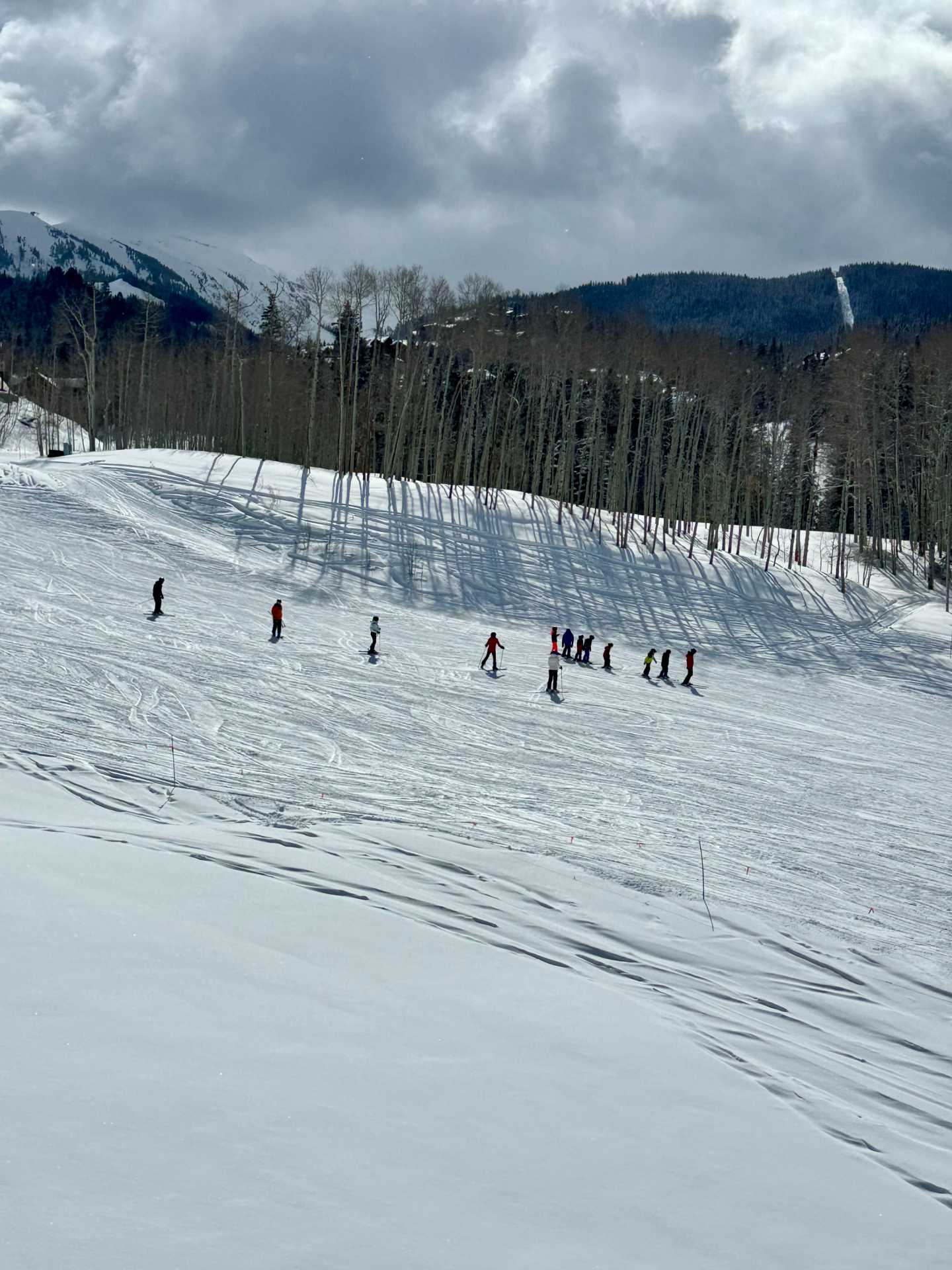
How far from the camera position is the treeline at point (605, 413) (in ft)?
162

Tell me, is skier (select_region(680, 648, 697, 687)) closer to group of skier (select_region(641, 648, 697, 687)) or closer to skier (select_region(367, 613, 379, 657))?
group of skier (select_region(641, 648, 697, 687))

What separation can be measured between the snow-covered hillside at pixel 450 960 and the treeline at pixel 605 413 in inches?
1039

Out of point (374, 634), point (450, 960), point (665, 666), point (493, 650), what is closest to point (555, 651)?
point (493, 650)

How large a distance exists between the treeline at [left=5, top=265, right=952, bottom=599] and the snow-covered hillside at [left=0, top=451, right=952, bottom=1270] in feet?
86.6

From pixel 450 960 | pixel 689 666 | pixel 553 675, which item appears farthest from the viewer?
pixel 689 666

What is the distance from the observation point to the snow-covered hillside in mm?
4840

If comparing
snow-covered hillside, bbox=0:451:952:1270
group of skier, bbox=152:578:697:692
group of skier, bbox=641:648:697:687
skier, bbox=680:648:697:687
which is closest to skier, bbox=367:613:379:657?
group of skier, bbox=152:578:697:692

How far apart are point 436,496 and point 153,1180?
1751 inches

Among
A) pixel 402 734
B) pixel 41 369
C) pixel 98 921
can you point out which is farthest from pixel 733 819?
pixel 41 369

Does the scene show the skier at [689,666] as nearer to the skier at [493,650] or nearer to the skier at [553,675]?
the skier at [553,675]

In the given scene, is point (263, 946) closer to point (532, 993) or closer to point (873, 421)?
point (532, 993)

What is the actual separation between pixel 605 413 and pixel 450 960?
68877mm

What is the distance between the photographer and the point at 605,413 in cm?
7325

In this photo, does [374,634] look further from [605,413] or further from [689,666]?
[605,413]
